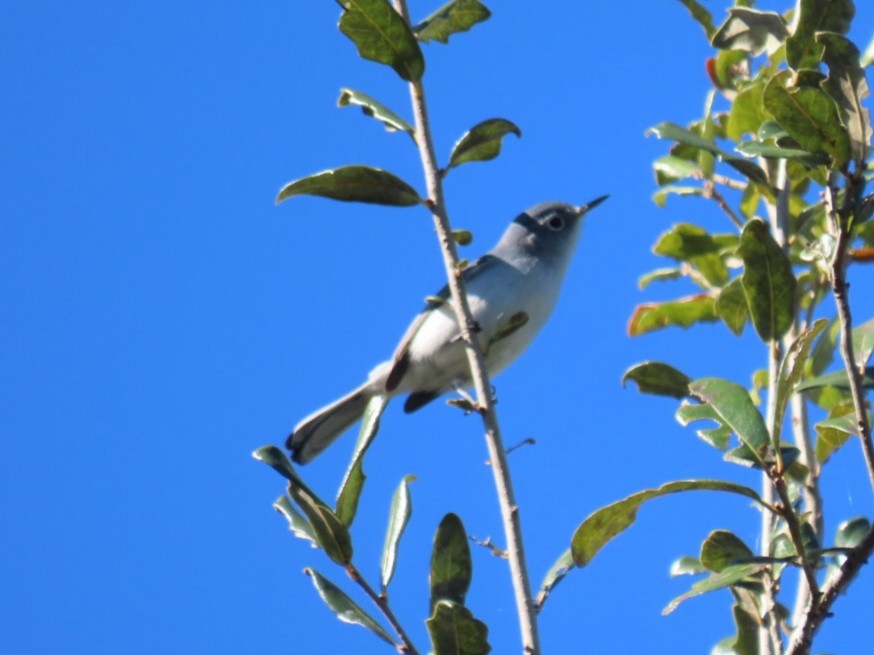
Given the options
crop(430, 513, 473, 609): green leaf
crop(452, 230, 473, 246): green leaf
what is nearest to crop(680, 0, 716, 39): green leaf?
crop(452, 230, 473, 246): green leaf

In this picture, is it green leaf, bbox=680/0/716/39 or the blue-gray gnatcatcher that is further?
the blue-gray gnatcatcher

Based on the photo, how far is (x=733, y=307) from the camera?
254cm

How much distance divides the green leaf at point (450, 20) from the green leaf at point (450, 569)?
1077mm

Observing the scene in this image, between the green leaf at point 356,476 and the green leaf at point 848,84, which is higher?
the green leaf at point 848,84

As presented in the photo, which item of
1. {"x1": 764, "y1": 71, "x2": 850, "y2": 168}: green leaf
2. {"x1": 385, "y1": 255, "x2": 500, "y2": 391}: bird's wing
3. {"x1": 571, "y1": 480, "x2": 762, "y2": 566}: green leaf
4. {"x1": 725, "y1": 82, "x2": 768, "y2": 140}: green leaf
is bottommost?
{"x1": 571, "y1": 480, "x2": 762, "y2": 566}: green leaf

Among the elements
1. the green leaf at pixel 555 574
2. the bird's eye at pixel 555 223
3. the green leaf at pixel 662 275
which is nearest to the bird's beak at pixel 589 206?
the bird's eye at pixel 555 223

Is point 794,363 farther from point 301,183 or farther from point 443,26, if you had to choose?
point 443,26

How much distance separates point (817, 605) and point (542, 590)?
1.38 ft

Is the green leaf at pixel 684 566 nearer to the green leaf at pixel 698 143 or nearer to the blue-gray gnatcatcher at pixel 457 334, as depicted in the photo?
the green leaf at pixel 698 143

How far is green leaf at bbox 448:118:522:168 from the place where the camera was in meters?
2.35

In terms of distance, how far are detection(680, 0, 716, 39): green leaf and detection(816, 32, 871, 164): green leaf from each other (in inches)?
58.1

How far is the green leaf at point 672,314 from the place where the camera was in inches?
137

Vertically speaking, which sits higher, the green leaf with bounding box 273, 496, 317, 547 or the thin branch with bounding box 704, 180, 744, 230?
the thin branch with bounding box 704, 180, 744, 230

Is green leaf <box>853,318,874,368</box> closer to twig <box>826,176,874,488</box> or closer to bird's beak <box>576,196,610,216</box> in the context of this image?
twig <box>826,176,874,488</box>
